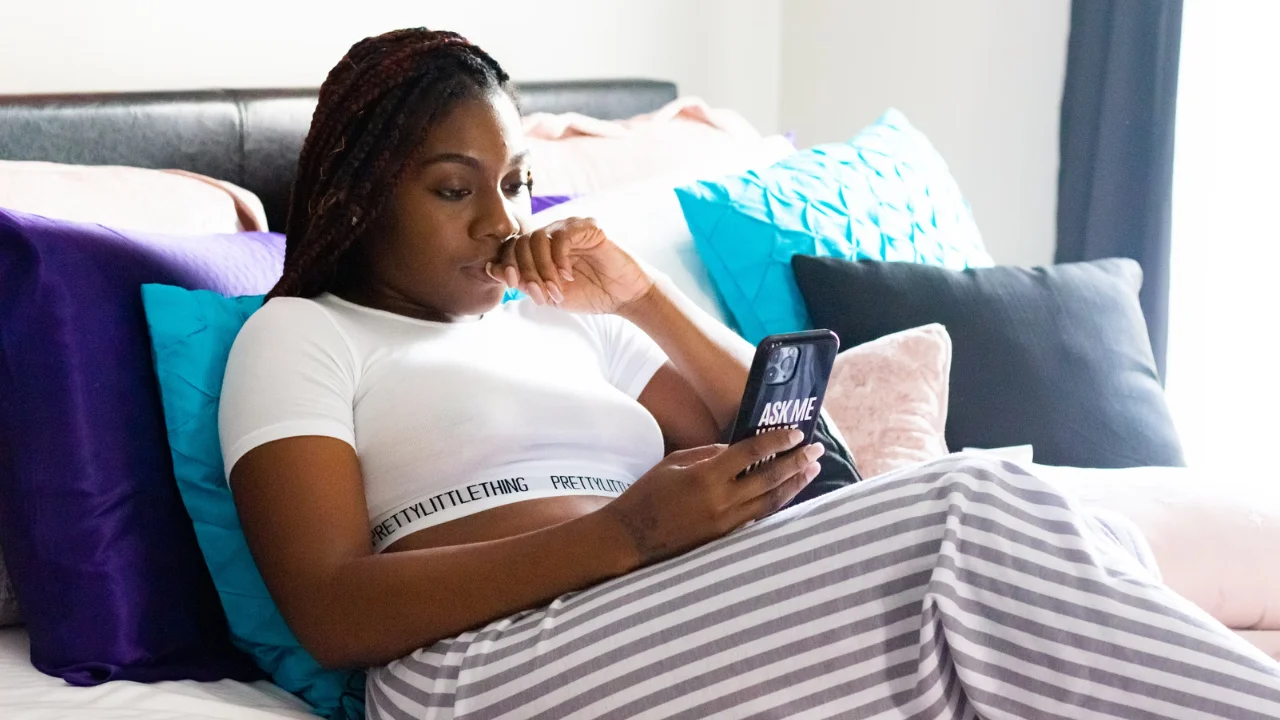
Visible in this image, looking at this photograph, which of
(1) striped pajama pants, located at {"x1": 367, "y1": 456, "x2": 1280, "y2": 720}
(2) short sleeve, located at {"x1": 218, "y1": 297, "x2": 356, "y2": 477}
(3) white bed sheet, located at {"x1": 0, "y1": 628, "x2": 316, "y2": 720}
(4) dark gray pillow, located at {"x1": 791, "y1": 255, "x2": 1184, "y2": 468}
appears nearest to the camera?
(1) striped pajama pants, located at {"x1": 367, "y1": 456, "x2": 1280, "y2": 720}

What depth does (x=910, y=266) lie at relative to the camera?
179cm

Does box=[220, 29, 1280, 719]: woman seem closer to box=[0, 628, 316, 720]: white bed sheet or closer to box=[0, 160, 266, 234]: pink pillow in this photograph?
box=[0, 628, 316, 720]: white bed sheet

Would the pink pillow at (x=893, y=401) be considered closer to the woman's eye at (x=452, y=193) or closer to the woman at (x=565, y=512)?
the woman at (x=565, y=512)

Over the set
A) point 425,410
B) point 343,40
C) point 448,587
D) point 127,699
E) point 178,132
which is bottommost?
point 127,699

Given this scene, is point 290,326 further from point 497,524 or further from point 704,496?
point 704,496

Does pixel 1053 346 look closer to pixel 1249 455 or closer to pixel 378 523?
pixel 378 523

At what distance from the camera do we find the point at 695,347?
58.1 inches

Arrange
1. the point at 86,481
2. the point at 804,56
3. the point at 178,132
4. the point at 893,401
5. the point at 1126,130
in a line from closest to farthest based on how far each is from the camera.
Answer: the point at 86,481, the point at 893,401, the point at 178,132, the point at 1126,130, the point at 804,56

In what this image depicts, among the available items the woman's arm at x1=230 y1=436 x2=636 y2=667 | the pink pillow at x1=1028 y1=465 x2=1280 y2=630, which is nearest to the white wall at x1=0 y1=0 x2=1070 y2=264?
the woman's arm at x1=230 y1=436 x2=636 y2=667

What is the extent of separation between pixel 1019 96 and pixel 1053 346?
4.17 feet

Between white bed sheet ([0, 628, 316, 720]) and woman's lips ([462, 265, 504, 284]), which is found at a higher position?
woman's lips ([462, 265, 504, 284])

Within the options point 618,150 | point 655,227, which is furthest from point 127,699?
point 618,150

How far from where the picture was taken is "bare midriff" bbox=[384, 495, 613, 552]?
1232mm

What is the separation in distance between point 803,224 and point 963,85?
1271mm
